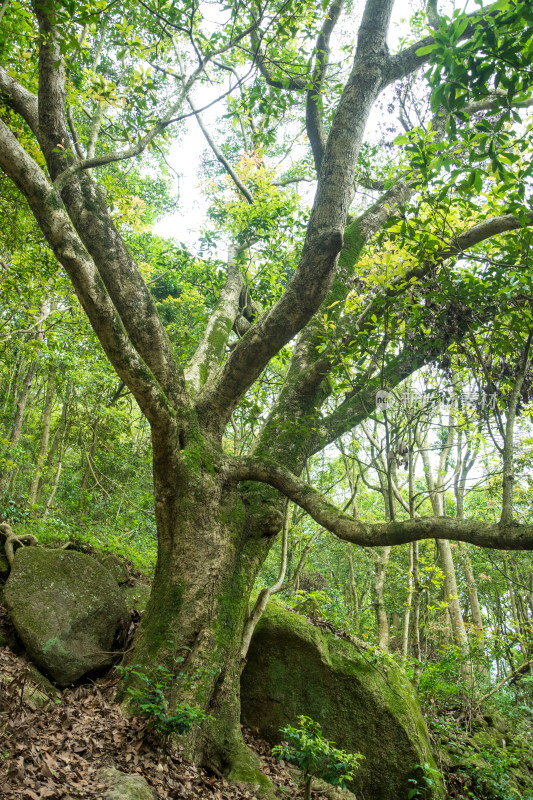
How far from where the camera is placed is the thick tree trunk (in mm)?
3646

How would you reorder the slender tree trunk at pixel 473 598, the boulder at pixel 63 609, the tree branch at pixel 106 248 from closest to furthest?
the tree branch at pixel 106 248, the boulder at pixel 63 609, the slender tree trunk at pixel 473 598

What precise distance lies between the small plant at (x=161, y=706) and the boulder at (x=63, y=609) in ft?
3.44

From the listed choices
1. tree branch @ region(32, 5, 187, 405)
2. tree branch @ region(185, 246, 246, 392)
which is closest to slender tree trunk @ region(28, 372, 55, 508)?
tree branch @ region(185, 246, 246, 392)

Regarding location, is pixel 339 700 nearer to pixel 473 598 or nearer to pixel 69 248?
pixel 69 248

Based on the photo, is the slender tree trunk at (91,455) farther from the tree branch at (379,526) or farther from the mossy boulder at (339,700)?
the tree branch at (379,526)

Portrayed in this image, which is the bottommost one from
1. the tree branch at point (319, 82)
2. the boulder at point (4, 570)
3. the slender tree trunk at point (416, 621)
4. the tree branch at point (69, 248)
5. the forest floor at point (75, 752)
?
the forest floor at point (75, 752)

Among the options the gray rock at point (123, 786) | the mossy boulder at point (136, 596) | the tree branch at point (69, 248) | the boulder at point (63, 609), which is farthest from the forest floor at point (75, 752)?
the tree branch at point (69, 248)

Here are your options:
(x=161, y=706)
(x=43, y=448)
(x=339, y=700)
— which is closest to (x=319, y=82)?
(x=161, y=706)

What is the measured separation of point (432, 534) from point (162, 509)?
92.2 inches

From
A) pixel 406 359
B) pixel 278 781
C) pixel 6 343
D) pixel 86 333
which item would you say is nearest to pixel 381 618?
pixel 278 781

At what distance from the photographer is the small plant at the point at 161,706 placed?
10.0 ft

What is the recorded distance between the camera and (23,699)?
318 cm

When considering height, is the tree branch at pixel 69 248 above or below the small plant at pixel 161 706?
above

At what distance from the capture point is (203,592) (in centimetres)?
394
